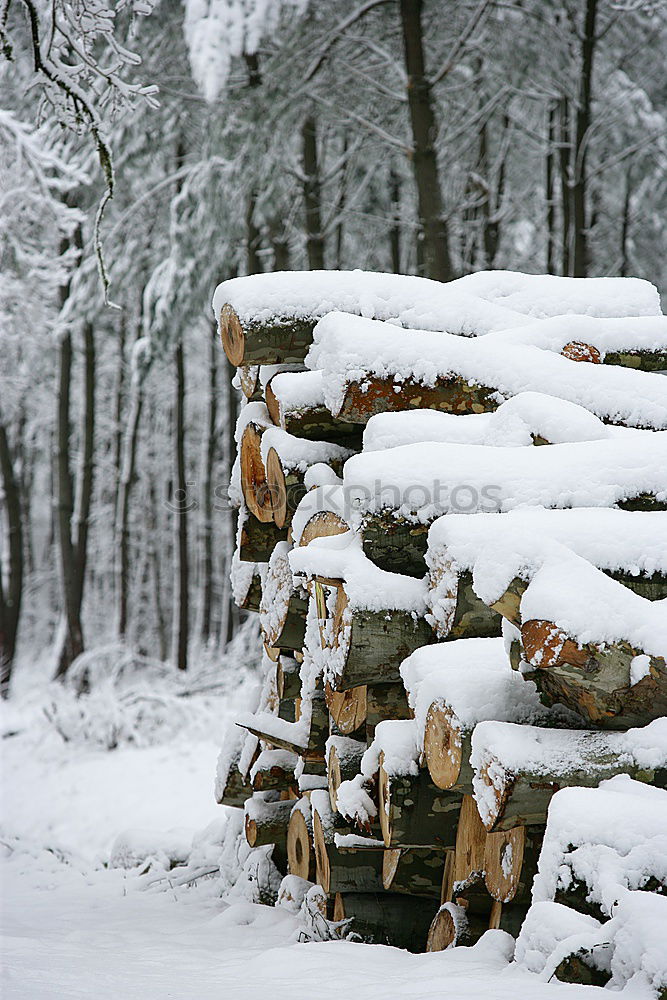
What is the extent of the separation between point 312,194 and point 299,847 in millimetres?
8310

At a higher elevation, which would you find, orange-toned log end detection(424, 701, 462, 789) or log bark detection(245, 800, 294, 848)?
orange-toned log end detection(424, 701, 462, 789)

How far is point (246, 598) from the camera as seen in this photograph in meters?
4.33

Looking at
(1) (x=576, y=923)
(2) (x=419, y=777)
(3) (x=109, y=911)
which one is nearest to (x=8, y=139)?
(3) (x=109, y=911)

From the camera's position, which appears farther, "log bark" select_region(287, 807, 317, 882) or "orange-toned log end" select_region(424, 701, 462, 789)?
"log bark" select_region(287, 807, 317, 882)

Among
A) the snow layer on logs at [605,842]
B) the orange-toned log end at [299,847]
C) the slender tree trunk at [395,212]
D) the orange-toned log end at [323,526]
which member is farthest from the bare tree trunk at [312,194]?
the snow layer on logs at [605,842]

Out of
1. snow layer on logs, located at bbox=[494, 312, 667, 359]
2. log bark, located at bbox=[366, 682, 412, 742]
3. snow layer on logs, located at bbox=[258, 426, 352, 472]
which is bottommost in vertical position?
log bark, located at bbox=[366, 682, 412, 742]

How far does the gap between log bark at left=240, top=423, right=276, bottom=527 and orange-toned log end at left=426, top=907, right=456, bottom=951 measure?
174cm

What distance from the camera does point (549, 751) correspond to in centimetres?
218

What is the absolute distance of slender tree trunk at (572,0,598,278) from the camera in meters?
8.07

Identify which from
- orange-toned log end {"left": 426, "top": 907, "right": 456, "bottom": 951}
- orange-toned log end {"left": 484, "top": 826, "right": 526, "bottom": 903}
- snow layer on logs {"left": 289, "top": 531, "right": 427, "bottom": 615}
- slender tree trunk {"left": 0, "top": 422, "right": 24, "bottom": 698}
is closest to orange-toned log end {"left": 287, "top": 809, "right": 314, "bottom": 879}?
orange-toned log end {"left": 426, "top": 907, "right": 456, "bottom": 951}

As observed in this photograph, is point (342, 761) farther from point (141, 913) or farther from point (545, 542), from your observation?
point (141, 913)

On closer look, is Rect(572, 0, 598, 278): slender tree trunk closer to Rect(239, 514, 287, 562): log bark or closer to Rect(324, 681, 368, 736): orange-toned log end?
Rect(239, 514, 287, 562): log bark

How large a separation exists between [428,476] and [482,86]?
8229mm

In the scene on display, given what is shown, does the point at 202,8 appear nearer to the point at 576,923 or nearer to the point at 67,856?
the point at 67,856
